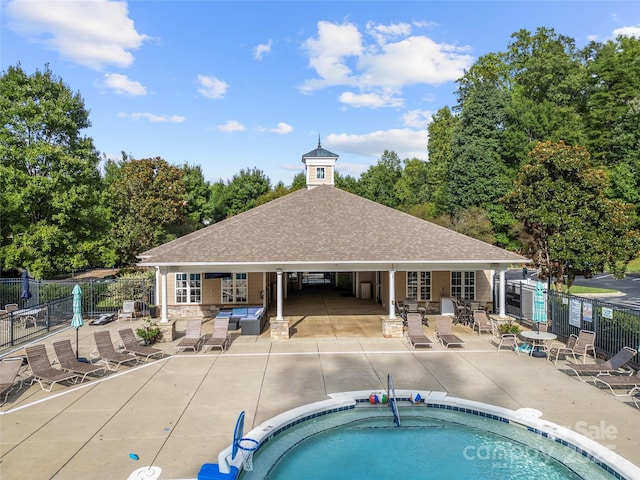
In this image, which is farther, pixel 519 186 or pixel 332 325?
pixel 519 186

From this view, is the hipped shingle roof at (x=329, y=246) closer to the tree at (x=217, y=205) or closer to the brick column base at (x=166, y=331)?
the brick column base at (x=166, y=331)

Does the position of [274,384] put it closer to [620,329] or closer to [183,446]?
[183,446]

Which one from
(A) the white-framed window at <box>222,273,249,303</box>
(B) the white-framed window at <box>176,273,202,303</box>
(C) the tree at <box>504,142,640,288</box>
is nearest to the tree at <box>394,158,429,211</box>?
(C) the tree at <box>504,142,640,288</box>

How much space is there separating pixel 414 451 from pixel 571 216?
15368mm

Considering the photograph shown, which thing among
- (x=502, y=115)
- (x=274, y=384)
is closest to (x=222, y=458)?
(x=274, y=384)

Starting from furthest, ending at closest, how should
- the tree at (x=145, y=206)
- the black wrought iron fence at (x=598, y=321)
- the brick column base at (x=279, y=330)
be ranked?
the tree at (x=145, y=206), the brick column base at (x=279, y=330), the black wrought iron fence at (x=598, y=321)

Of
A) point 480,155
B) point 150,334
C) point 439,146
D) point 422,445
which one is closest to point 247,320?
point 150,334

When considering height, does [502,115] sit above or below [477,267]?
above

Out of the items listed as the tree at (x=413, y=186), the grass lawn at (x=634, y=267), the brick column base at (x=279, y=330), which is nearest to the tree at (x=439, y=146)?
the tree at (x=413, y=186)

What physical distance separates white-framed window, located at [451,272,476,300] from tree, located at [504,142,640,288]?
10.5ft

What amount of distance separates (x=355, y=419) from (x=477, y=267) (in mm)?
10784

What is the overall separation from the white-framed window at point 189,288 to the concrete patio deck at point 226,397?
545 centimetres

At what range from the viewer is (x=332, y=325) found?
1855 cm

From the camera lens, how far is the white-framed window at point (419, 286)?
21031mm
